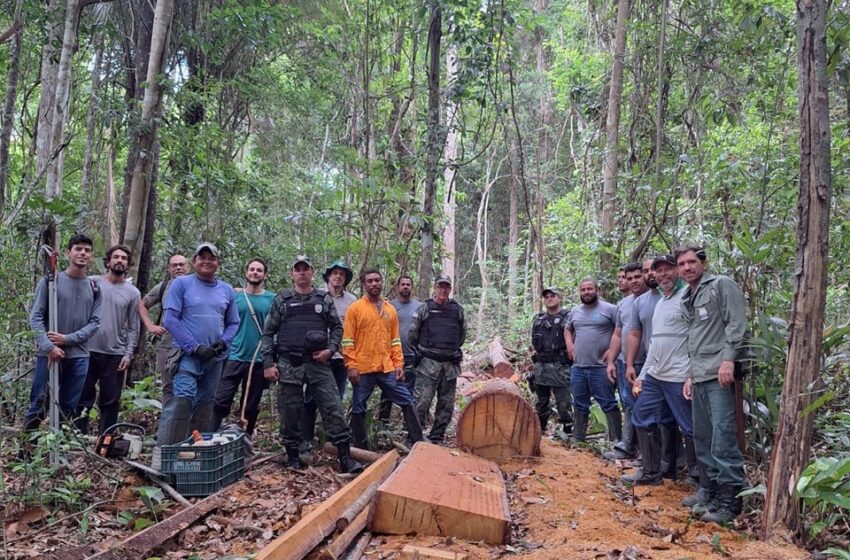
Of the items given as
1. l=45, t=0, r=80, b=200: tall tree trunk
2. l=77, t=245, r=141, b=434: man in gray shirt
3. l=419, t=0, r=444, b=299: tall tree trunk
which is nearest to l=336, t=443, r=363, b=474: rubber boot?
l=77, t=245, r=141, b=434: man in gray shirt

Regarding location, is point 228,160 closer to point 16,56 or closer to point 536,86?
point 16,56

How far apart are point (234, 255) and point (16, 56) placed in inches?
154

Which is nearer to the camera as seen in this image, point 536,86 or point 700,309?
point 700,309

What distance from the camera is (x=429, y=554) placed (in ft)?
11.7

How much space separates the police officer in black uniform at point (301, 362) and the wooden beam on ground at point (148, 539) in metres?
1.43

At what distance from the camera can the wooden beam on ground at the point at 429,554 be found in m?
3.54

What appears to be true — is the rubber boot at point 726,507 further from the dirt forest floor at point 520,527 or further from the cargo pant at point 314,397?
the cargo pant at point 314,397

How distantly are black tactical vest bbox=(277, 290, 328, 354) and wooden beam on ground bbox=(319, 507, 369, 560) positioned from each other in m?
2.13

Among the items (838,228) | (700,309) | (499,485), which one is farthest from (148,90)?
(838,228)

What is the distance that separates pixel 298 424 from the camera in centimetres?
602

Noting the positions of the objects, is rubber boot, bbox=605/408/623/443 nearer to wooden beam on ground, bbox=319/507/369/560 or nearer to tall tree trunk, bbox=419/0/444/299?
tall tree trunk, bbox=419/0/444/299

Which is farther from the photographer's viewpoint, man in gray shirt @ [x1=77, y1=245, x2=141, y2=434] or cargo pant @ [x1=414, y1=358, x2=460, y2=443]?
cargo pant @ [x1=414, y1=358, x2=460, y2=443]

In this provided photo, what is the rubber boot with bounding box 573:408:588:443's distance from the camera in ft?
25.6

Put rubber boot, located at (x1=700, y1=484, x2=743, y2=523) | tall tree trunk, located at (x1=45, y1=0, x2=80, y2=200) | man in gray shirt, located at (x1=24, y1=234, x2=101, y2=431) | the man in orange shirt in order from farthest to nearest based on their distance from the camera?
1. tall tree trunk, located at (x1=45, y1=0, x2=80, y2=200)
2. the man in orange shirt
3. man in gray shirt, located at (x1=24, y1=234, x2=101, y2=431)
4. rubber boot, located at (x1=700, y1=484, x2=743, y2=523)
